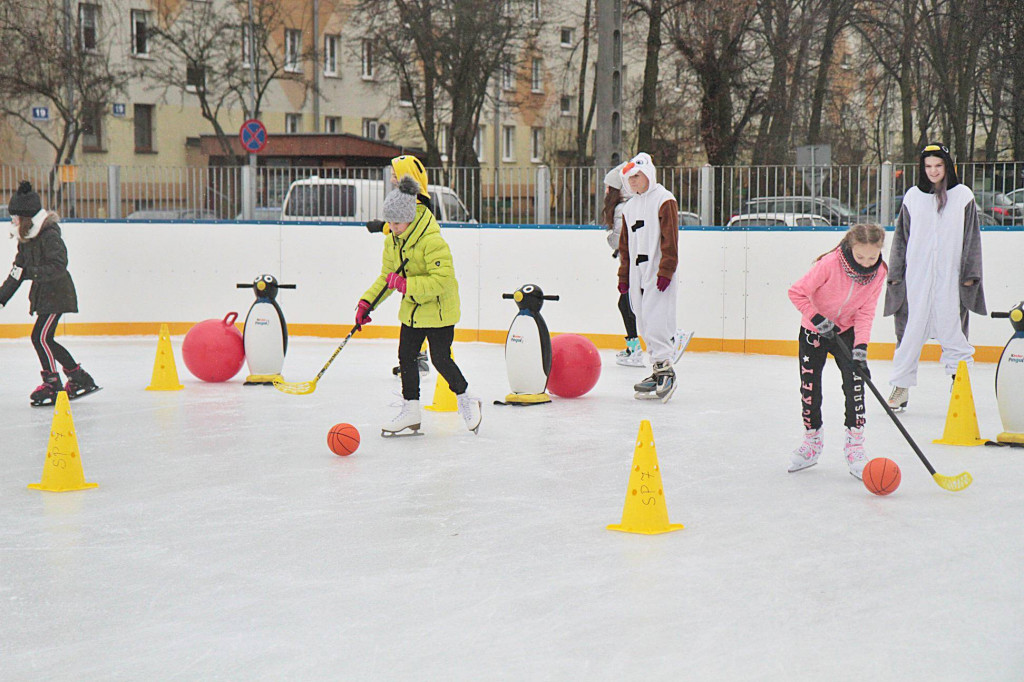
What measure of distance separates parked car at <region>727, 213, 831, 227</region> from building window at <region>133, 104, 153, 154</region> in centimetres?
2568

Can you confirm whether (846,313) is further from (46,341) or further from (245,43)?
(245,43)

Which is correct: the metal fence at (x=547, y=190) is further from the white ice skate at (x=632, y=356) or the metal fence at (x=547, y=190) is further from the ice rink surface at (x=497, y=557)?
the ice rink surface at (x=497, y=557)

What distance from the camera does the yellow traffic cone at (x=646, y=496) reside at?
4.90 meters

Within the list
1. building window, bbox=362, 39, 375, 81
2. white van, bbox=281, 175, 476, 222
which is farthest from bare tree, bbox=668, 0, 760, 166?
white van, bbox=281, 175, 476, 222

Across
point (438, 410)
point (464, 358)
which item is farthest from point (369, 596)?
point (464, 358)

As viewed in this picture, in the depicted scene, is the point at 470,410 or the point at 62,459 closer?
the point at 62,459

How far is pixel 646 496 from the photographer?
4914 mm

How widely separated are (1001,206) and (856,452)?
6.18 m

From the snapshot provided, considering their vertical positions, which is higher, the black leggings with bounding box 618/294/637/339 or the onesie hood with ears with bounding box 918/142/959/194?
the onesie hood with ears with bounding box 918/142/959/194

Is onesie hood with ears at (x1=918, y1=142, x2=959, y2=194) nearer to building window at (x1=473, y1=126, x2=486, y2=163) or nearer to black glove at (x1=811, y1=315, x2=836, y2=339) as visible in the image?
black glove at (x1=811, y1=315, x2=836, y2=339)

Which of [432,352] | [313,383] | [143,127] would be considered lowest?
[313,383]

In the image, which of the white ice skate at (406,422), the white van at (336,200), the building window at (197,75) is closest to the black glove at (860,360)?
the white ice skate at (406,422)

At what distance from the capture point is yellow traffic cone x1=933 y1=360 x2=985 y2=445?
6934 millimetres

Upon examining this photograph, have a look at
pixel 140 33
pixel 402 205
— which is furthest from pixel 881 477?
pixel 140 33
